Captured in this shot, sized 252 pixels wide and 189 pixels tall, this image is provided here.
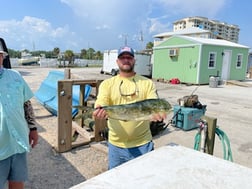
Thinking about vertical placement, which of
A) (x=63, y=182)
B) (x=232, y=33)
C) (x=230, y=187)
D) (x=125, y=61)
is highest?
(x=232, y=33)

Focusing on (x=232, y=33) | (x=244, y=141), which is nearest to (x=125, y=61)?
(x=244, y=141)

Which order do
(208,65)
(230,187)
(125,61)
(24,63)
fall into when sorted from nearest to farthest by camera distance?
(230,187) → (125,61) → (208,65) → (24,63)

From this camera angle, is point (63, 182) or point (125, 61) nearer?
point (125, 61)

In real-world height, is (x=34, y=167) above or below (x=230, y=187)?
below

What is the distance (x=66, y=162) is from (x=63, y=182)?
62 cm

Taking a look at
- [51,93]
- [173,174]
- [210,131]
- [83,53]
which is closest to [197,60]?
[51,93]

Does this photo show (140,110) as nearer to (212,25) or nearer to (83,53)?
(83,53)

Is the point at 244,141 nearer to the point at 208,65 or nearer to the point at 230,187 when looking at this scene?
the point at 230,187

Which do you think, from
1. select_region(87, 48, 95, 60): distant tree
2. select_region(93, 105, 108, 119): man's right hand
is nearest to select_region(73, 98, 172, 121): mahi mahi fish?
select_region(93, 105, 108, 119): man's right hand

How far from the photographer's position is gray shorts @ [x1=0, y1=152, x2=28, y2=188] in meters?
1.87

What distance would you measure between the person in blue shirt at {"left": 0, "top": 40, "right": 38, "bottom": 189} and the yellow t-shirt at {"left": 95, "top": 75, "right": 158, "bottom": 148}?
71cm

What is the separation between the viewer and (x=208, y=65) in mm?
16203

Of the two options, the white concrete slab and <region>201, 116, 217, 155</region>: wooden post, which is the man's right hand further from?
<region>201, 116, 217, 155</region>: wooden post

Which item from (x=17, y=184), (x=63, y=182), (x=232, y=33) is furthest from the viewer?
(x=232, y=33)
